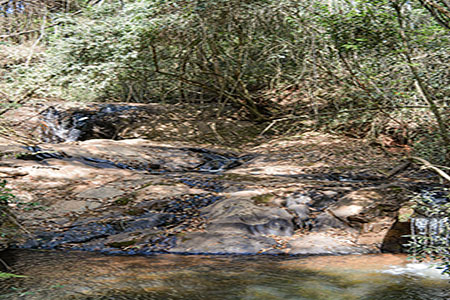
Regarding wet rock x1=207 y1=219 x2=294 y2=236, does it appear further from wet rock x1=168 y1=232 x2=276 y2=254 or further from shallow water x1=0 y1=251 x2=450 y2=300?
shallow water x1=0 y1=251 x2=450 y2=300

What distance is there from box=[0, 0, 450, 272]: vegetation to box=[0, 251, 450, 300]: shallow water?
8.78 ft

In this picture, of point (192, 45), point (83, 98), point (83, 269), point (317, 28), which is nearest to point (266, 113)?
point (192, 45)

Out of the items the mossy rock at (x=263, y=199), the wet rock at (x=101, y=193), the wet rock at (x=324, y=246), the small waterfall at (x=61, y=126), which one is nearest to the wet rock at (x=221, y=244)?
the wet rock at (x=324, y=246)

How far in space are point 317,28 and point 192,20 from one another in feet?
9.25

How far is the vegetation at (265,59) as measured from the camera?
6.62 m

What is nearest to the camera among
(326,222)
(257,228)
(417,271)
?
(417,271)

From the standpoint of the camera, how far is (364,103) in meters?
8.74

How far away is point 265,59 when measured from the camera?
10570 mm

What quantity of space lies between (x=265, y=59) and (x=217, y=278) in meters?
7.48

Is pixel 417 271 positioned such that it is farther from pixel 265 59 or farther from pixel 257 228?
pixel 265 59

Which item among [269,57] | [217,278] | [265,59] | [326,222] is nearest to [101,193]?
[217,278]

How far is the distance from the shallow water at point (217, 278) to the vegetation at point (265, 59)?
8.78 ft

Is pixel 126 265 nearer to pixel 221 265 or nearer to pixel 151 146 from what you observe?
pixel 221 265

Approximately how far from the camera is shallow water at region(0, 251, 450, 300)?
371 centimetres
